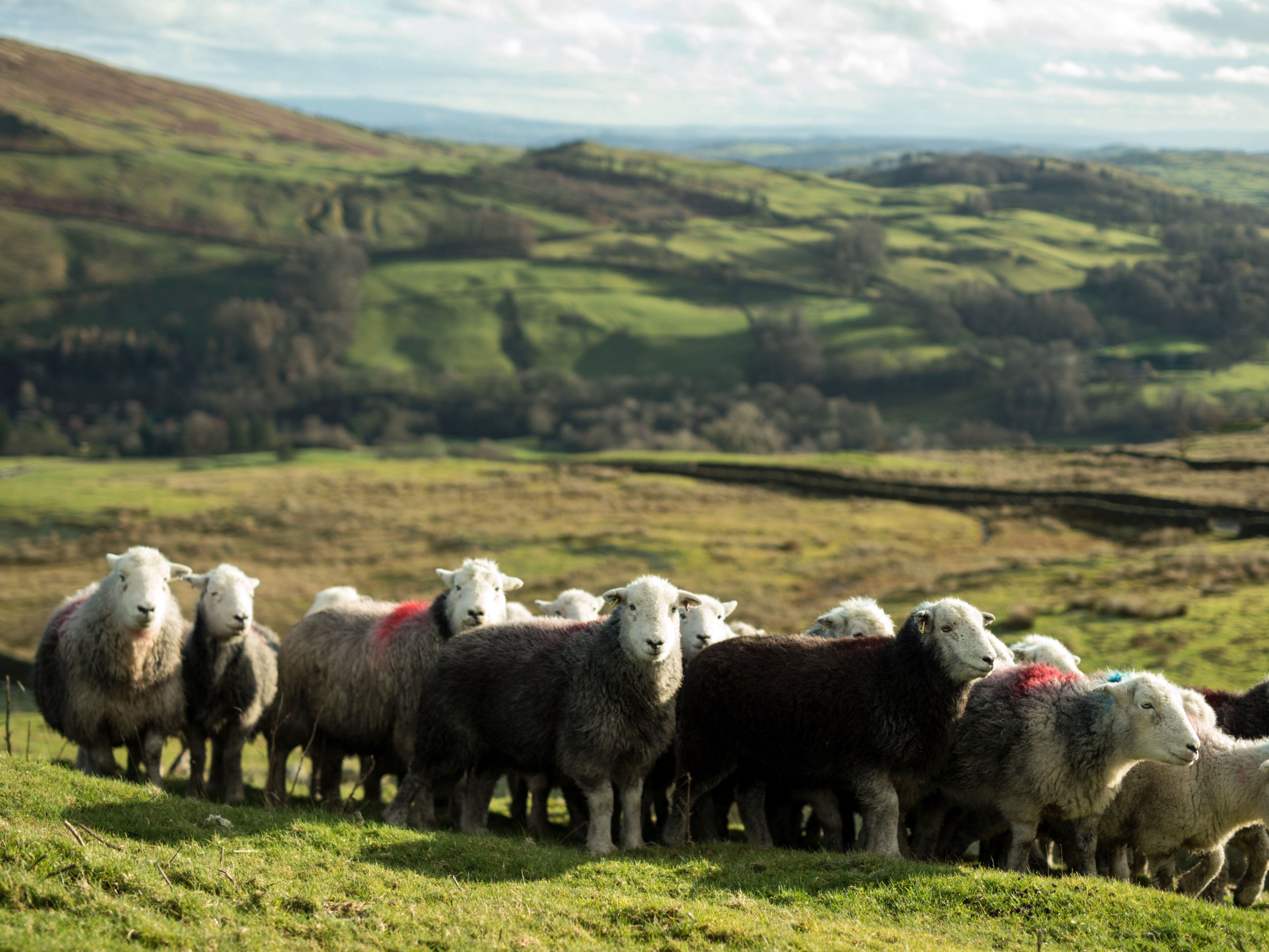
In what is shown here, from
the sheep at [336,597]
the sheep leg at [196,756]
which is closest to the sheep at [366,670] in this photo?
the sheep leg at [196,756]

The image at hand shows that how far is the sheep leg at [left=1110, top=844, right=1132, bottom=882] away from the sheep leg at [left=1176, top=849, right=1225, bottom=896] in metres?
0.53

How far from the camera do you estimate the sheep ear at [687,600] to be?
12.3 metres

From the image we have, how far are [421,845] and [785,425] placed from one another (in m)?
104

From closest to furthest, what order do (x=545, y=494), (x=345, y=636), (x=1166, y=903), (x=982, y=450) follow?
(x=1166, y=903) → (x=345, y=636) → (x=545, y=494) → (x=982, y=450)

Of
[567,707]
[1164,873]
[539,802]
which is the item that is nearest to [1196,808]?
[1164,873]

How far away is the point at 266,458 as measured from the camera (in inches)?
3821

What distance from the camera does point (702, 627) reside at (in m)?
14.1

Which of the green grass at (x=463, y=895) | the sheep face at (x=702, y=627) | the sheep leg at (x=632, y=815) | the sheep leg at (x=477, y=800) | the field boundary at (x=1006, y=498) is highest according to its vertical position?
the sheep face at (x=702, y=627)

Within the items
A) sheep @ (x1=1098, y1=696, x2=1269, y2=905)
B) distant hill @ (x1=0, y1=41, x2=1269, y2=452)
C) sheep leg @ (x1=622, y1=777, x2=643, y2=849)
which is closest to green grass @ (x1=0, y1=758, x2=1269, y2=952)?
sheep leg @ (x1=622, y1=777, x2=643, y2=849)

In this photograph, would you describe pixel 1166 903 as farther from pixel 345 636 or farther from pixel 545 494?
pixel 545 494

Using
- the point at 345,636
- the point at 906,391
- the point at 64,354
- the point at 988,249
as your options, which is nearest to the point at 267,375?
the point at 64,354

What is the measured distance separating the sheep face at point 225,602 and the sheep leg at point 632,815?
5211mm

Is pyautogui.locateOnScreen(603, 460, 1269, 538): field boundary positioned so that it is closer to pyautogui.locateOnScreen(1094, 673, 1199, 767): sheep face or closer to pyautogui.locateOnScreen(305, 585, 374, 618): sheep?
pyautogui.locateOnScreen(1094, 673, 1199, 767): sheep face

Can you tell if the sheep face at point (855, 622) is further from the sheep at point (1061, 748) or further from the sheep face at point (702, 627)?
the sheep at point (1061, 748)
